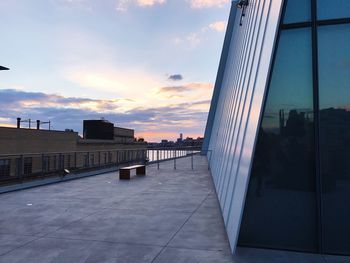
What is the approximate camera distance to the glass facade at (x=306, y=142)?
533 centimetres

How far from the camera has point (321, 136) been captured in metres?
5.41

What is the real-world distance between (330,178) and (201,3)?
44.4 feet

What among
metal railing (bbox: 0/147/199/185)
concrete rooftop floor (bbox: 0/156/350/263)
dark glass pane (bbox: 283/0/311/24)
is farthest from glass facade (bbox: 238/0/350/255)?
metal railing (bbox: 0/147/199/185)

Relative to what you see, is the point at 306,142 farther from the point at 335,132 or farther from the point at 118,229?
the point at 118,229

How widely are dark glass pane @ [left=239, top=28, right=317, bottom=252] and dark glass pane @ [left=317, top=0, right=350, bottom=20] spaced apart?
0.36 metres

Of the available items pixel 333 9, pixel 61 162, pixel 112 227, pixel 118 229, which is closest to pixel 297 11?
pixel 333 9

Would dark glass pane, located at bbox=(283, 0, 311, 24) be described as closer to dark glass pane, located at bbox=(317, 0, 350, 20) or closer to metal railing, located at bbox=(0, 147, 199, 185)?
dark glass pane, located at bbox=(317, 0, 350, 20)

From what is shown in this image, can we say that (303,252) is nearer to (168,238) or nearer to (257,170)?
(257,170)

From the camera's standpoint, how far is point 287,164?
219 inches

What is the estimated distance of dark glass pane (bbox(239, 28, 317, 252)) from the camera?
5445 mm

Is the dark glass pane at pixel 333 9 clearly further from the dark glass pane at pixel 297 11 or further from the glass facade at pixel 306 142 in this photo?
the dark glass pane at pixel 297 11

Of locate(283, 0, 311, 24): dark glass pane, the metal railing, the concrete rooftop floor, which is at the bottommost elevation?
the concrete rooftop floor

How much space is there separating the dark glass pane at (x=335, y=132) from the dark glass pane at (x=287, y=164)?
19 centimetres

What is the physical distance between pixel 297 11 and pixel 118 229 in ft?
16.3
